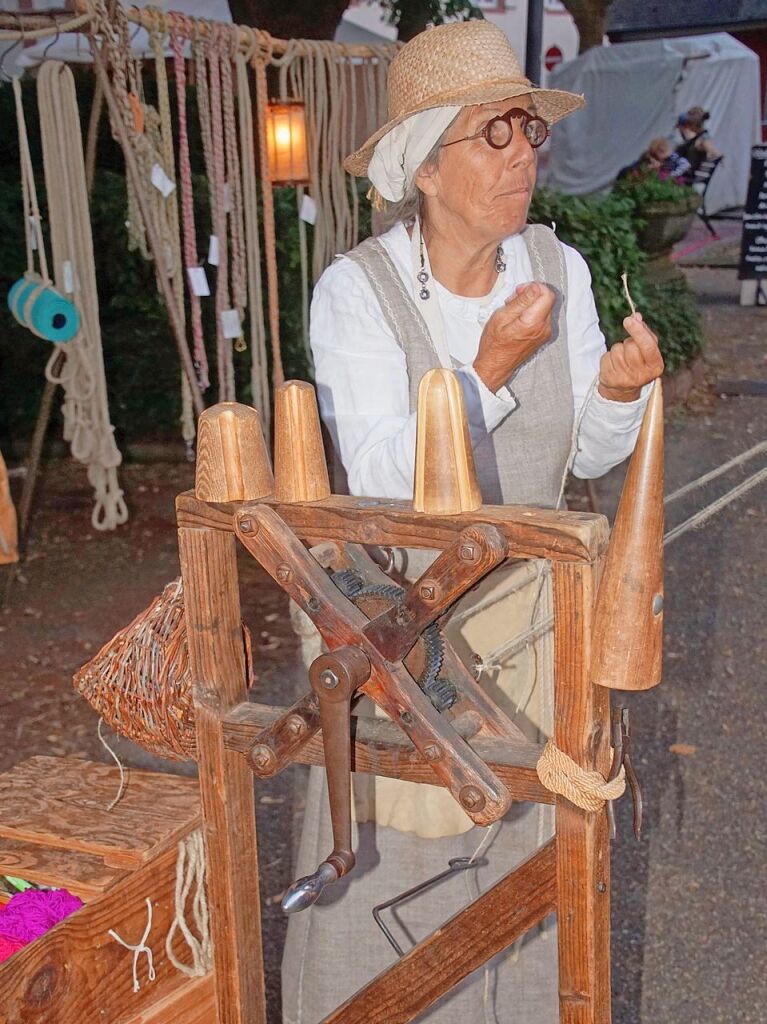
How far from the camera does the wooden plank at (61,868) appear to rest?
1.53m

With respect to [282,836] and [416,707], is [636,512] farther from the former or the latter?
[282,836]

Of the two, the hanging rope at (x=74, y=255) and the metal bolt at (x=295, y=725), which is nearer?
the metal bolt at (x=295, y=725)

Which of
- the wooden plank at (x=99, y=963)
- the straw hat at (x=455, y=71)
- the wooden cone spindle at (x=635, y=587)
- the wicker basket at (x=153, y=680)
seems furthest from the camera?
the straw hat at (x=455, y=71)

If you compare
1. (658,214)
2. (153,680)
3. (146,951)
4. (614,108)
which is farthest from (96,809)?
(614,108)

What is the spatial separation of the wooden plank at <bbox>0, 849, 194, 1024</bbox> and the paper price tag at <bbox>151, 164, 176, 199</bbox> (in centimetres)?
250

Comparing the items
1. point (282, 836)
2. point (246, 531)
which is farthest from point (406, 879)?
point (282, 836)

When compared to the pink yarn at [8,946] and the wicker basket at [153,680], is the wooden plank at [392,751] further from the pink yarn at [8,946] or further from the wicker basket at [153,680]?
the pink yarn at [8,946]

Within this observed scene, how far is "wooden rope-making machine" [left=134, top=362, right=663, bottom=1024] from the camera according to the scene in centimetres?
99

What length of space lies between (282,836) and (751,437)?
4.24 meters

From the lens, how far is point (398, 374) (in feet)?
4.82

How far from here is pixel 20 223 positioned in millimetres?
5430

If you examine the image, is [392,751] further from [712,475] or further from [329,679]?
[712,475]

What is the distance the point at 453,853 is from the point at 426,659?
2.23 ft

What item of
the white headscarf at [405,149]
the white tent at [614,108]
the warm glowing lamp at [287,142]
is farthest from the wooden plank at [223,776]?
the white tent at [614,108]
